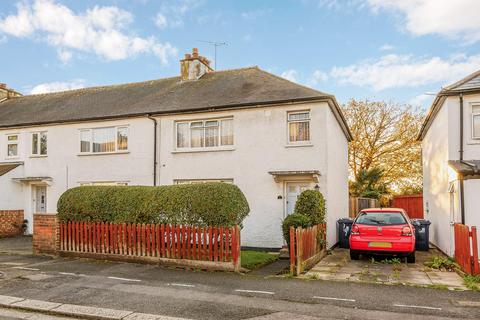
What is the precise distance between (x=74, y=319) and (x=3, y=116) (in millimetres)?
18576

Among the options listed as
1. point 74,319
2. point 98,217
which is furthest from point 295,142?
point 74,319

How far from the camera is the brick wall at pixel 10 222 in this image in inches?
735

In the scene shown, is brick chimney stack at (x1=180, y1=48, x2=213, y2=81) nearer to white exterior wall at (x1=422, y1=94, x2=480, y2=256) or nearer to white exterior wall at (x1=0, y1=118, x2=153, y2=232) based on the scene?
white exterior wall at (x1=0, y1=118, x2=153, y2=232)

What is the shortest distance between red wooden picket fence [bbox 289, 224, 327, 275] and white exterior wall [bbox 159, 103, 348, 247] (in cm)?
221

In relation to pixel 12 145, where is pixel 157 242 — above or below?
below

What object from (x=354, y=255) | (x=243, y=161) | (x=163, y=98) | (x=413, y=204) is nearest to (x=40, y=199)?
(x=163, y=98)

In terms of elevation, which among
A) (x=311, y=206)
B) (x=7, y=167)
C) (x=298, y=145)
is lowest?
(x=311, y=206)

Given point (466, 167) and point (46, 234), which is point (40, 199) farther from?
point (466, 167)

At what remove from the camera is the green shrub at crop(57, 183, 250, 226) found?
1068 centimetres

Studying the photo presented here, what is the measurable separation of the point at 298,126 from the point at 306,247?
18.3ft

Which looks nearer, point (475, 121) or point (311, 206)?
point (475, 121)

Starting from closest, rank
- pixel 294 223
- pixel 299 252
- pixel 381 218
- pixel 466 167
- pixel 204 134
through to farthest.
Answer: pixel 299 252 → pixel 294 223 → pixel 466 167 → pixel 381 218 → pixel 204 134

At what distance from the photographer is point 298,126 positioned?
15.2 metres

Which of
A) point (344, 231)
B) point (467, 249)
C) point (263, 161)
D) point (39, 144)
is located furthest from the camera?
point (39, 144)
